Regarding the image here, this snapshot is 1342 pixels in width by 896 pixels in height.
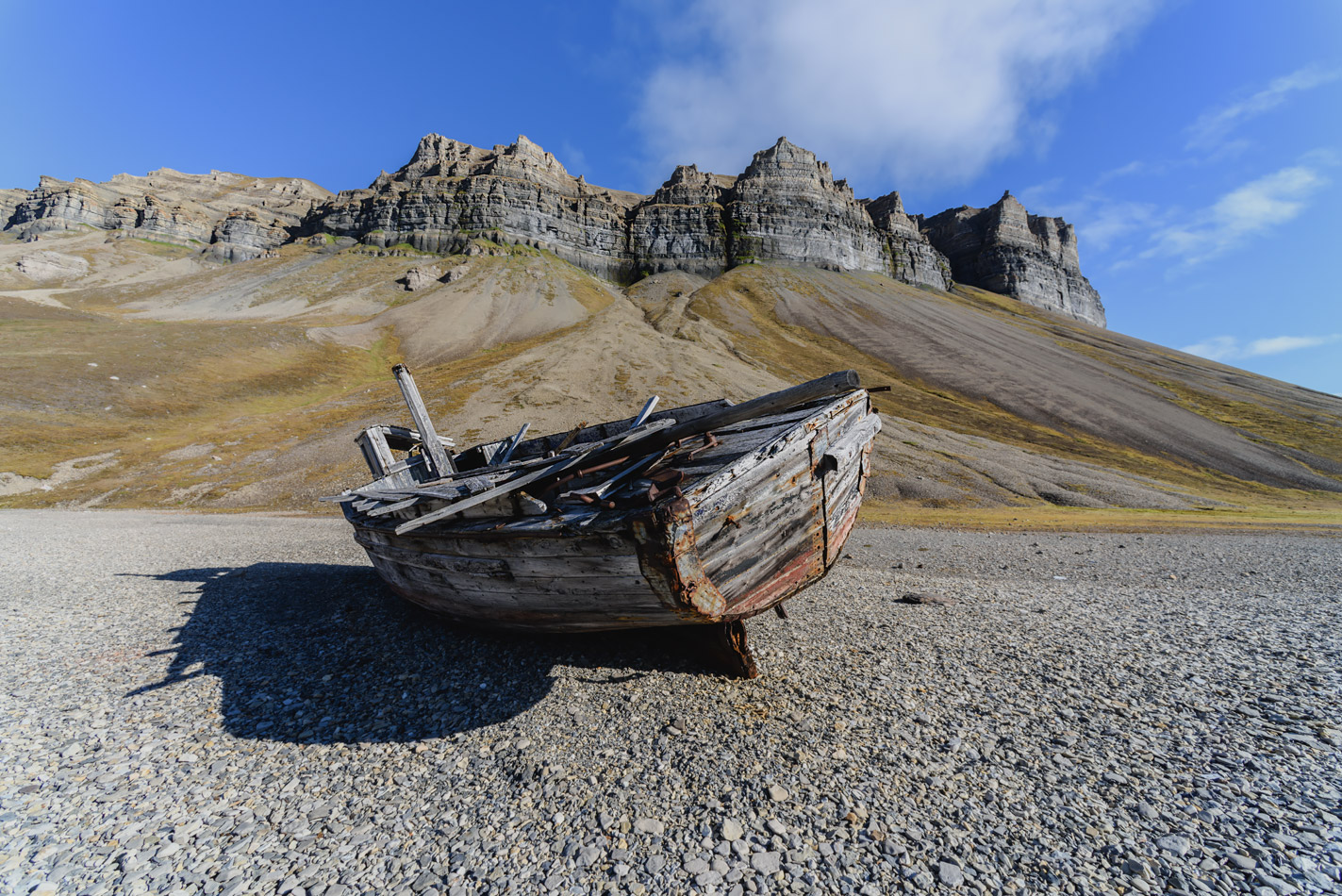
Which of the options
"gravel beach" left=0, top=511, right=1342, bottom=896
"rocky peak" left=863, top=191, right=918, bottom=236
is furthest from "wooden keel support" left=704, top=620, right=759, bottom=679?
"rocky peak" left=863, top=191, right=918, bottom=236

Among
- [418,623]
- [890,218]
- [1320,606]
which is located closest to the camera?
[418,623]

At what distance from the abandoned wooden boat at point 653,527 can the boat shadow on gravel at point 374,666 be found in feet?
2.07

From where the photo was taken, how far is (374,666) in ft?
22.0

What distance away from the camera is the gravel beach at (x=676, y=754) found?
3.63 m

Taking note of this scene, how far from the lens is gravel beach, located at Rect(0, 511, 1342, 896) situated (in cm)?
363

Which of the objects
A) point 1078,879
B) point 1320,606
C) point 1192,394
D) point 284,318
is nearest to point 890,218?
point 1192,394

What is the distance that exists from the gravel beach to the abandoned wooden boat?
1070 millimetres

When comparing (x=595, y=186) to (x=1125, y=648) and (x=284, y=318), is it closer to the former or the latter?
(x=284, y=318)

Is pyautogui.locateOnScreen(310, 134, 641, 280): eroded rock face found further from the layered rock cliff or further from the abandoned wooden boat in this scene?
the abandoned wooden boat

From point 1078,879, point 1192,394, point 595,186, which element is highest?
point 595,186

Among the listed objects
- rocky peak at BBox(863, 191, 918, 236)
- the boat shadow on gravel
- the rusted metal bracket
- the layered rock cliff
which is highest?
rocky peak at BBox(863, 191, 918, 236)

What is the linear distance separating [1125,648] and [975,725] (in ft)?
12.1

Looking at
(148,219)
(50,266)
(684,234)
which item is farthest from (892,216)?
(148,219)

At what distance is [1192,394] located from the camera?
206 feet
